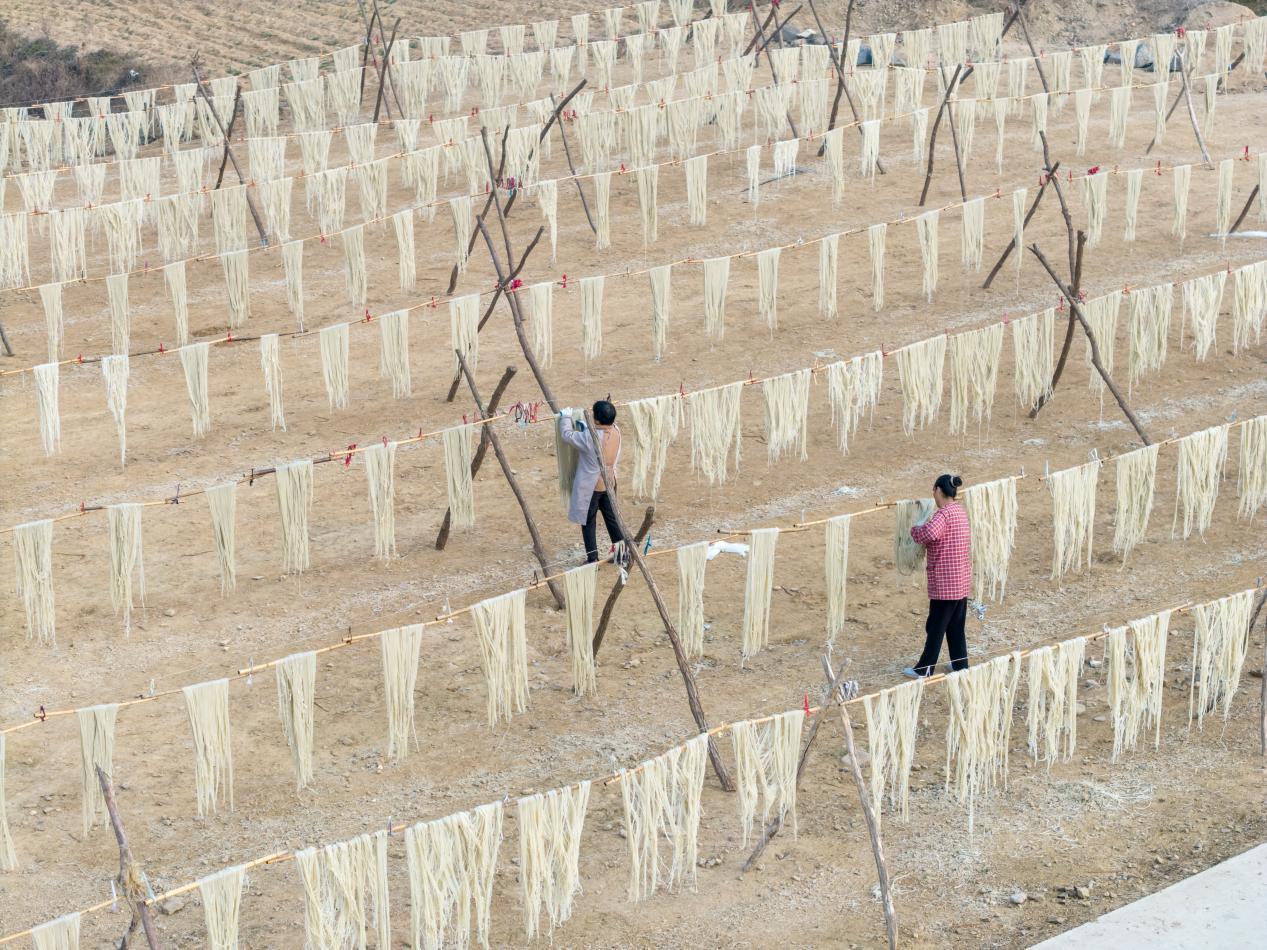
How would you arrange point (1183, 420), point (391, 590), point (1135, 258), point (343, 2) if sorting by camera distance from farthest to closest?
→ point (343, 2)
point (1135, 258)
point (1183, 420)
point (391, 590)

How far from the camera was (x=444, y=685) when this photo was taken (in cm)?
1048

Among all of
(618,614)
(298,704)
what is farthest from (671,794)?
(618,614)

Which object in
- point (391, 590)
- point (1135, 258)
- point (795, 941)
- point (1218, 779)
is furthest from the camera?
point (1135, 258)

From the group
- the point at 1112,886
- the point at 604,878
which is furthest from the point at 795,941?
the point at 1112,886

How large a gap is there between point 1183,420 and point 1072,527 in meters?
3.29

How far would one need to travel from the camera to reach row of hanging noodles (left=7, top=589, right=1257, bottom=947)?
7.36m

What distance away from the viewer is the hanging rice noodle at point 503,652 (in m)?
9.43

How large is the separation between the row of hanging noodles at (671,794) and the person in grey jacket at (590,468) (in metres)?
2.55

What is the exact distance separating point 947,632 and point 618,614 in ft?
7.24

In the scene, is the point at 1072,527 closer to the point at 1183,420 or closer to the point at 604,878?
the point at 1183,420

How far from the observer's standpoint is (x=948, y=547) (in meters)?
9.79

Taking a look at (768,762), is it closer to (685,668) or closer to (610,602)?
(685,668)

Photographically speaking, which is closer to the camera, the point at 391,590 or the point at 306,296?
the point at 391,590

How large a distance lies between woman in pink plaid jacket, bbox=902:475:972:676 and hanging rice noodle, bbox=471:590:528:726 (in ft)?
7.45
